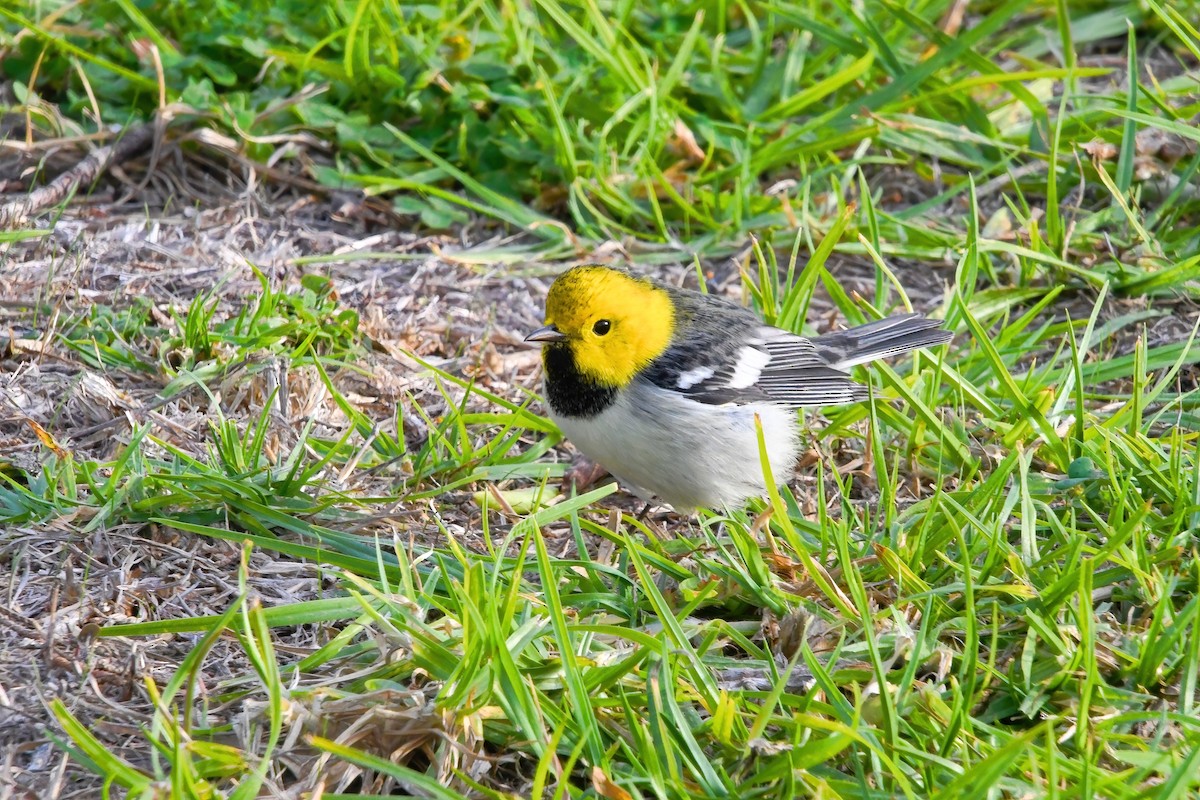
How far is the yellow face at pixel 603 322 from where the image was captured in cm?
438

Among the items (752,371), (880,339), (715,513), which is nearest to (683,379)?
(752,371)

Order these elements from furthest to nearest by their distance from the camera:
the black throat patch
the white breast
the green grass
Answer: the black throat patch < the white breast < the green grass

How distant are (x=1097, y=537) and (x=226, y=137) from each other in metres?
4.15

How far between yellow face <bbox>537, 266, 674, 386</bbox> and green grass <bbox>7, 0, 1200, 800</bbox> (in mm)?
405

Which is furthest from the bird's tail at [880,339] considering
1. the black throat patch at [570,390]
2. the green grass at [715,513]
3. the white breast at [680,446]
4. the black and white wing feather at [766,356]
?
the black throat patch at [570,390]

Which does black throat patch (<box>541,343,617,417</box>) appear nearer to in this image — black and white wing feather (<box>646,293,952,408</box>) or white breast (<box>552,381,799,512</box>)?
white breast (<box>552,381,799,512</box>)

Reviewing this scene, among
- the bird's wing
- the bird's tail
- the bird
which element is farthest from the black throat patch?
the bird's tail

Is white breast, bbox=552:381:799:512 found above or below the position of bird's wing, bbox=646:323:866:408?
below

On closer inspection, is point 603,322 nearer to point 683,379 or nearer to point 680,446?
point 683,379

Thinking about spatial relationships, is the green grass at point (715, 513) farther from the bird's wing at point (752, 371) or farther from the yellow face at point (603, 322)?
the yellow face at point (603, 322)

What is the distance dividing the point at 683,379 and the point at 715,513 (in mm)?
483

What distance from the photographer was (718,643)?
134 inches

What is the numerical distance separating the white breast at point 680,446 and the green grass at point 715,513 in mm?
155

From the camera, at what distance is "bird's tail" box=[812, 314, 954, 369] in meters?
4.49
